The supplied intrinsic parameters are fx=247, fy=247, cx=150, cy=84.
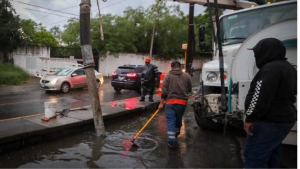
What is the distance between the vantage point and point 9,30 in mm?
18219

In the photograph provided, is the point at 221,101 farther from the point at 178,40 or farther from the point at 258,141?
the point at 178,40

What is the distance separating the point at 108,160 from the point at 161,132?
207cm

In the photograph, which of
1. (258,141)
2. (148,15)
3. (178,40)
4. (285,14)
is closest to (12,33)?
(148,15)

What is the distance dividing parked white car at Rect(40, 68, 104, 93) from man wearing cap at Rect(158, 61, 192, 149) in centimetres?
925

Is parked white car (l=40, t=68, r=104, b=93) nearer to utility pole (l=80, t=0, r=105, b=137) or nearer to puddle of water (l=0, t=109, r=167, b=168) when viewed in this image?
puddle of water (l=0, t=109, r=167, b=168)

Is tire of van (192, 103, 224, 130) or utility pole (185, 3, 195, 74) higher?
utility pole (185, 3, 195, 74)

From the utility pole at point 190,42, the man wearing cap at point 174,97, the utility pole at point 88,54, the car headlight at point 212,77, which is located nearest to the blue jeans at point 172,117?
the man wearing cap at point 174,97

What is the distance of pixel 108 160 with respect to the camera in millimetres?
4242

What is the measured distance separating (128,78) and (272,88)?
10346 millimetres

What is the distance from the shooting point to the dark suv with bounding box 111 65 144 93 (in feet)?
40.9

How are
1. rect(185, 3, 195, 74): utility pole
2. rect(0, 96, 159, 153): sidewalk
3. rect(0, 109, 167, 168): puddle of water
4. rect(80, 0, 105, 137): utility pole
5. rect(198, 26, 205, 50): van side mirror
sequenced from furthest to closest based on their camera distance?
rect(185, 3, 195, 74): utility pole < rect(198, 26, 205, 50): van side mirror < rect(80, 0, 105, 137): utility pole < rect(0, 96, 159, 153): sidewalk < rect(0, 109, 167, 168): puddle of water

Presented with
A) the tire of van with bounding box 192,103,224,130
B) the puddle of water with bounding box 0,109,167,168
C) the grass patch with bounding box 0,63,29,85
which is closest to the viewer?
the puddle of water with bounding box 0,109,167,168

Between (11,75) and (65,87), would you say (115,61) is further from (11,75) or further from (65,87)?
(65,87)

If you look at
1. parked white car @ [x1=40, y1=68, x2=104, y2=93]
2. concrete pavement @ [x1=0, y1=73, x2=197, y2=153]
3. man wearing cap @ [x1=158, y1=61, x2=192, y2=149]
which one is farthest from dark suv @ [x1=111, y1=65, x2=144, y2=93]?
man wearing cap @ [x1=158, y1=61, x2=192, y2=149]
